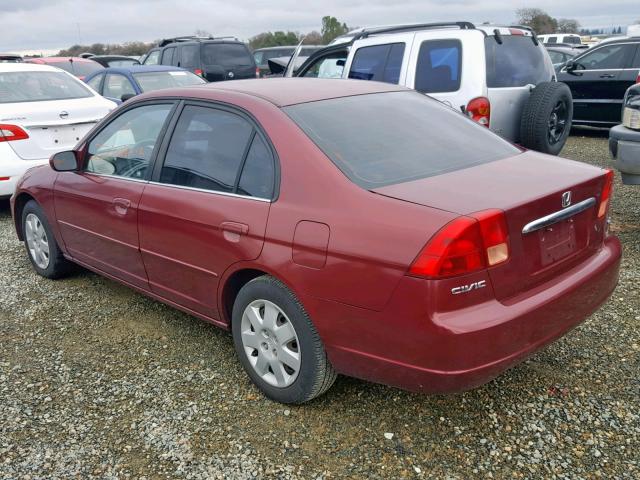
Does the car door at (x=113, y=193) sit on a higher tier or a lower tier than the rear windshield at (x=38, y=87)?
lower

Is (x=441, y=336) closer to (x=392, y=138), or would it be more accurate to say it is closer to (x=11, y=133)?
(x=392, y=138)

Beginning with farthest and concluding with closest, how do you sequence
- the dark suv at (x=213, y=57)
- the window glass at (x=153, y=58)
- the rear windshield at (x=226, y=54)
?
the window glass at (x=153, y=58)
the rear windshield at (x=226, y=54)
the dark suv at (x=213, y=57)

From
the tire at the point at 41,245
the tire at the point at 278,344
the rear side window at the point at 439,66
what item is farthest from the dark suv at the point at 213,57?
the tire at the point at 278,344

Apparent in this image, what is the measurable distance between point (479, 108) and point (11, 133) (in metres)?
4.83

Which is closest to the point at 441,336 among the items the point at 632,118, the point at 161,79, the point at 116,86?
the point at 632,118

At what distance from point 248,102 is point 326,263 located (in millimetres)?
1075

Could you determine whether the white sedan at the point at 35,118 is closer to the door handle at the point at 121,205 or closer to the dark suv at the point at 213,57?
the door handle at the point at 121,205

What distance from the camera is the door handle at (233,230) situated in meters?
2.95

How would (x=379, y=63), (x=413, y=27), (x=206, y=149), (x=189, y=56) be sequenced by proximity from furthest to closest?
(x=189, y=56), (x=413, y=27), (x=379, y=63), (x=206, y=149)

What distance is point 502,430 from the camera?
278 centimetres

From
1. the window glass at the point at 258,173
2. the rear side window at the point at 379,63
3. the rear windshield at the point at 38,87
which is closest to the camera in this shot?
the window glass at the point at 258,173

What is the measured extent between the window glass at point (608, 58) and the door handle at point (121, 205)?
9.14 m

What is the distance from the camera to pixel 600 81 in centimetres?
1011

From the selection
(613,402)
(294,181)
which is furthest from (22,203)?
(613,402)
